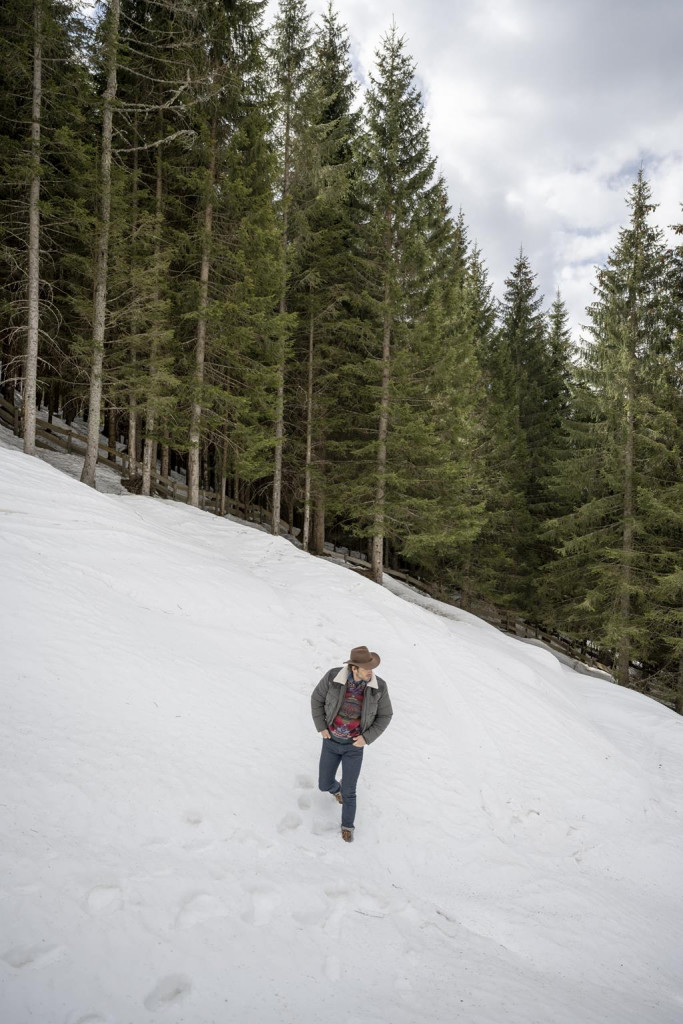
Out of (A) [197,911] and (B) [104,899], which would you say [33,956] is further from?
(A) [197,911]

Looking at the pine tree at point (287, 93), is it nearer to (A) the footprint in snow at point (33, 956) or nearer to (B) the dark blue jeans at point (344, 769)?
(B) the dark blue jeans at point (344, 769)

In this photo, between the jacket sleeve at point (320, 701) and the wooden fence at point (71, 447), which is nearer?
the jacket sleeve at point (320, 701)

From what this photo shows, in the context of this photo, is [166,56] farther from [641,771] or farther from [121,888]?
[641,771]

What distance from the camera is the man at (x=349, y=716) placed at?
488cm

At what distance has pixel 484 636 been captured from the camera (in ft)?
44.5

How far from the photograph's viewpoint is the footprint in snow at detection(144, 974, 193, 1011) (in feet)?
9.56

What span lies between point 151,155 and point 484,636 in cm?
1914

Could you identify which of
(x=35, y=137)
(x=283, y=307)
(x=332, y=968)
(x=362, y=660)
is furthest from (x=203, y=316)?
(x=332, y=968)

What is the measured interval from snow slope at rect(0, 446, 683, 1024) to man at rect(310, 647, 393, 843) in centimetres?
60

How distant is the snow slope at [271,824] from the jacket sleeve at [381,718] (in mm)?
1188

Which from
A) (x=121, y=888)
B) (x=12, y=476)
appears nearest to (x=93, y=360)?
(x=12, y=476)

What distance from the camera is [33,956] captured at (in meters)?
2.97

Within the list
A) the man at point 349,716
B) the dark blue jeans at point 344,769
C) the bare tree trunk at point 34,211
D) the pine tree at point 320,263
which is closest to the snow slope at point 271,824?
the dark blue jeans at point 344,769

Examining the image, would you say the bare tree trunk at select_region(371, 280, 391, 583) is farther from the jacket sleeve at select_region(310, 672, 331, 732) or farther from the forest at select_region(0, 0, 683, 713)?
the jacket sleeve at select_region(310, 672, 331, 732)
